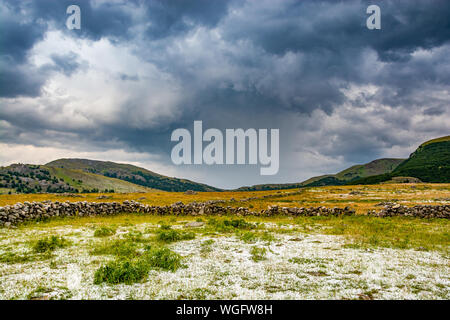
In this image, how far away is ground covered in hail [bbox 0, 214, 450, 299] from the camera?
6.85 metres

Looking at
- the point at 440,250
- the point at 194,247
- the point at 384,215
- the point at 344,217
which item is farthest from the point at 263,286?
the point at 384,215

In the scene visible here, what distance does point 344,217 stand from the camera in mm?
26781

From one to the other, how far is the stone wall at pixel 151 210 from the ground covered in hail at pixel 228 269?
8847 mm

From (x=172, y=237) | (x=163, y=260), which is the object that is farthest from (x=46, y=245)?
(x=163, y=260)

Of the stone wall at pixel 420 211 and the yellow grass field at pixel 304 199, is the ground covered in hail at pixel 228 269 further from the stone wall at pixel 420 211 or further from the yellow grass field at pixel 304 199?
the yellow grass field at pixel 304 199

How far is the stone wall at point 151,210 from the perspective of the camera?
70.8 feet

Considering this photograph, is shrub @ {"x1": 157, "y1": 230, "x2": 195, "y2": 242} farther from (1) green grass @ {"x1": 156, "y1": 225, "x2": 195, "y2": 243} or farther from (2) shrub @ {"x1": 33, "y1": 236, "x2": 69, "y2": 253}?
(2) shrub @ {"x1": 33, "y1": 236, "x2": 69, "y2": 253}

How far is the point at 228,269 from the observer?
Answer: 8.93 meters

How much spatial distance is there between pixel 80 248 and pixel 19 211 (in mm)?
13714

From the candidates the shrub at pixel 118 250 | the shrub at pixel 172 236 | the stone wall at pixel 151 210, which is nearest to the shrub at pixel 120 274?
the shrub at pixel 118 250

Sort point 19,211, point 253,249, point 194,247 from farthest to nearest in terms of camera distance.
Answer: point 19,211 < point 194,247 < point 253,249

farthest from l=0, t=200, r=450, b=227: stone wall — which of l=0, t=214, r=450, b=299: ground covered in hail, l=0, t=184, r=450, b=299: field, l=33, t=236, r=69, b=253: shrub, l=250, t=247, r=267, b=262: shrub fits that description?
l=250, t=247, r=267, b=262: shrub

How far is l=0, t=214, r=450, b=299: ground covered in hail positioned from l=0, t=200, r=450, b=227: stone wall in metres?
8.85
